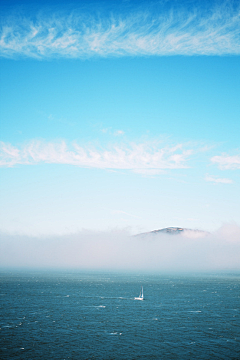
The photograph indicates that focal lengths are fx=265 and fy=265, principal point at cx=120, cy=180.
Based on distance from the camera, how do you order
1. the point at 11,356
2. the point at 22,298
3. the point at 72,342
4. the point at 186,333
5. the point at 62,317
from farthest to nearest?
1. the point at 22,298
2. the point at 62,317
3. the point at 186,333
4. the point at 72,342
5. the point at 11,356

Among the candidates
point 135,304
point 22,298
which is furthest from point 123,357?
point 22,298

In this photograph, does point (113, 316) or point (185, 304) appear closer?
point (113, 316)

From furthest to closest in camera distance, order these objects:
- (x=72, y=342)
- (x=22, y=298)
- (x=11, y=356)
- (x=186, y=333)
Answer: (x=22, y=298), (x=186, y=333), (x=72, y=342), (x=11, y=356)

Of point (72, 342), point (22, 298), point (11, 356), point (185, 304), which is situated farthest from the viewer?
point (22, 298)

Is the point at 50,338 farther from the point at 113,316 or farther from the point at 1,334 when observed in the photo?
the point at 113,316

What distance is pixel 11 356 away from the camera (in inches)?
2670

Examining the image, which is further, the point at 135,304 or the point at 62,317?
the point at 135,304

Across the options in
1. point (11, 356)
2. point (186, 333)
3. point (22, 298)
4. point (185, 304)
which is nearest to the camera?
point (11, 356)

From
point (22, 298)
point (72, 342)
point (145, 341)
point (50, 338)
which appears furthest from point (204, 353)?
point (22, 298)

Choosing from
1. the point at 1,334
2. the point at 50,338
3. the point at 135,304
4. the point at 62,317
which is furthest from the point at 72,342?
the point at 135,304

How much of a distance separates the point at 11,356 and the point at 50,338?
15645 mm

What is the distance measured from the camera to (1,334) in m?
83.7

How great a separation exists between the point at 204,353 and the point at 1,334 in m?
61.6

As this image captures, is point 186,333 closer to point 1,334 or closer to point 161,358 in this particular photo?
point 161,358
